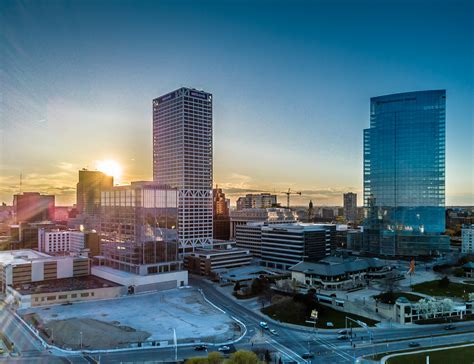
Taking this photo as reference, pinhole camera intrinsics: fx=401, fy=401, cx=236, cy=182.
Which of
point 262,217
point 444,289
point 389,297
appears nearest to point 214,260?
point 389,297

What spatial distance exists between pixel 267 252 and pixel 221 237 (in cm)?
3526

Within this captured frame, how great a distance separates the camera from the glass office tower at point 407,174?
9900 centimetres

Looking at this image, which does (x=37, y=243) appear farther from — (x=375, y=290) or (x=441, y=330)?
(x=441, y=330)

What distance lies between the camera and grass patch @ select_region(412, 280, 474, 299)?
58281 mm

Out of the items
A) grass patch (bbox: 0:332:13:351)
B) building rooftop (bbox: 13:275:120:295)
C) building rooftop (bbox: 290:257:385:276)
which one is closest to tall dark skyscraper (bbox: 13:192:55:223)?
building rooftop (bbox: 13:275:120:295)

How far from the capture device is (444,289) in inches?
2431

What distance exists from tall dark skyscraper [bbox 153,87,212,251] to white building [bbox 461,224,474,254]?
2557 inches

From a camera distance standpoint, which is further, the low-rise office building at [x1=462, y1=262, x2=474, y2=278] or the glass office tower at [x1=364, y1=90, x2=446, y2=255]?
the glass office tower at [x1=364, y1=90, x2=446, y2=255]

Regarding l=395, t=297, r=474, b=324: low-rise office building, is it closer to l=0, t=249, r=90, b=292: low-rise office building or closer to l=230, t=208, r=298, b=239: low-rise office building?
l=0, t=249, r=90, b=292: low-rise office building

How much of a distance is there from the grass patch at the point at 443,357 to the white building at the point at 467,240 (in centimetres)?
7437

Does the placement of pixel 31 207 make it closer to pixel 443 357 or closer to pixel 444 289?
pixel 444 289

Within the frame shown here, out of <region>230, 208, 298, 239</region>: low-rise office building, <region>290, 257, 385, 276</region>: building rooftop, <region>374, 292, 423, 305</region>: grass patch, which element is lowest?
<region>374, 292, 423, 305</region>: grass patch

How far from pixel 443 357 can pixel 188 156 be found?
67.5 metres

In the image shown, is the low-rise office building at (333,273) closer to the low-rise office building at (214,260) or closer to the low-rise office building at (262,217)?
the low-rise office building at (214,260)
